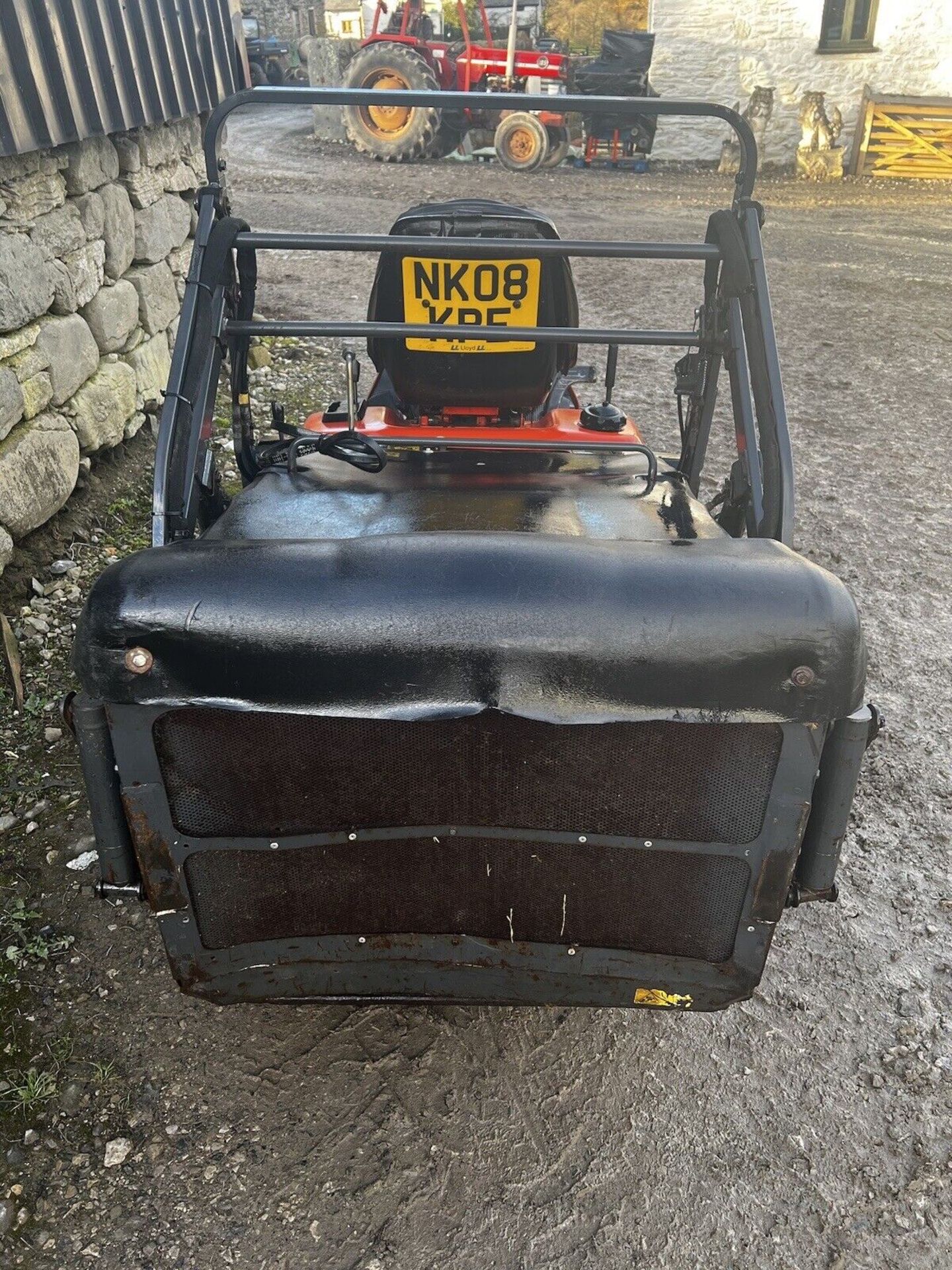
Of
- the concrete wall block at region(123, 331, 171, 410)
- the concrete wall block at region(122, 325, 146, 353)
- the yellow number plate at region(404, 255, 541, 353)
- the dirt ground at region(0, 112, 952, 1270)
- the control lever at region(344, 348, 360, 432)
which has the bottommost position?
the dirt ground at region(0, 112, 952, 1270)

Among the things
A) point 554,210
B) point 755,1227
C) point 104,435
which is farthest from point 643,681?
point 554,210

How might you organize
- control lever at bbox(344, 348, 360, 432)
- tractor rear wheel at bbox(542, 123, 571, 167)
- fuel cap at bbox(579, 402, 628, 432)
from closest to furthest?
control lever at bbox(344, 348, 360, 432) → fuel cap at bbox(579, 402, 628, 432) → tractor rear wheel at bbox(542, 123, 571, 167)

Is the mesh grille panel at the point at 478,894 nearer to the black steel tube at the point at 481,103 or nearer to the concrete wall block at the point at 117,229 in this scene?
the black steel tube at the point at 481,103

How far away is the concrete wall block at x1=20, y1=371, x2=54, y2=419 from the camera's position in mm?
4250

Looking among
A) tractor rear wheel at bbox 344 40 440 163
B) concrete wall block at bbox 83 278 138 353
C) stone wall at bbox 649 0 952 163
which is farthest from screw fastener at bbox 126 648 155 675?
stone wall at bbox 649 0 952 163

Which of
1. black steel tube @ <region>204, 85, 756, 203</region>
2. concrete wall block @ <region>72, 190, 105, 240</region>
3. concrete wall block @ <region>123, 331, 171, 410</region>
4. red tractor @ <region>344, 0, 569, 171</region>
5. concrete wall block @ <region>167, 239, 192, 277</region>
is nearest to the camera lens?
black steel tube @ <region>204, 85, 756, 203</region>

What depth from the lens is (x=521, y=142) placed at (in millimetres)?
15500

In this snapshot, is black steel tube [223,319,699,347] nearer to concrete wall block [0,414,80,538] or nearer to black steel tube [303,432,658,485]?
black steel tube [303,432,658,485]

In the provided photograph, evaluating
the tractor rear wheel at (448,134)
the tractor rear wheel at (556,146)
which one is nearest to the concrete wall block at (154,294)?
the tractor rear wheel at (556,146)

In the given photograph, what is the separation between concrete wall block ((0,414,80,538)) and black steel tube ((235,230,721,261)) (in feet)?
5.72

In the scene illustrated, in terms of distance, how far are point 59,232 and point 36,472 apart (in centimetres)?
116

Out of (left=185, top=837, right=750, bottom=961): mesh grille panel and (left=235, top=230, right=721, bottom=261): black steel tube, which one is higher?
(left=235, top=230, right=721, bottom=261): black steel tube

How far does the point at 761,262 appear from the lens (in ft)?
9.05

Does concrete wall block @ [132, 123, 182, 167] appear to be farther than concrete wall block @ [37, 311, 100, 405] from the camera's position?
Yes
